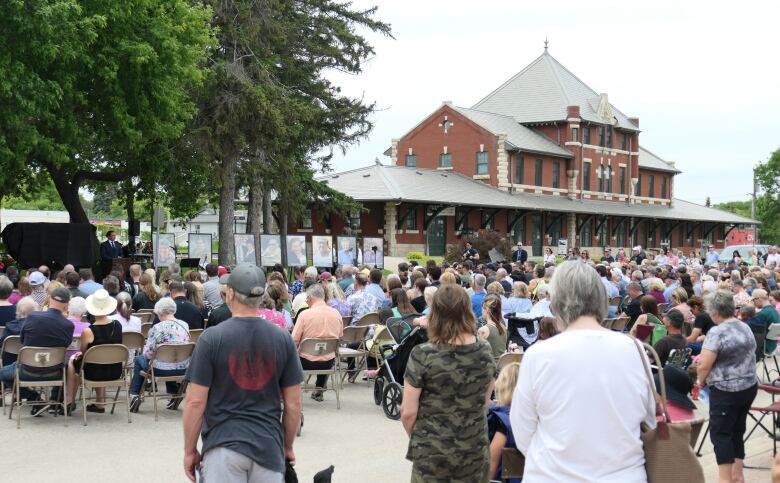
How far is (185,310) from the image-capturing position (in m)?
12.4

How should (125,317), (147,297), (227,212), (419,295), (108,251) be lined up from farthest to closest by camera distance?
(227,212) < (108,251) < (419,295) < (147,297) < (125,317)

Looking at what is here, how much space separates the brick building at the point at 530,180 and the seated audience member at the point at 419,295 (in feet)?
99.3

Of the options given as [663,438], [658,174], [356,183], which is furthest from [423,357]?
[658,174]

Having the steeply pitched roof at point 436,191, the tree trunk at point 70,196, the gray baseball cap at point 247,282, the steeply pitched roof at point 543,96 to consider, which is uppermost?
the steeply pitched roof at point 543,96

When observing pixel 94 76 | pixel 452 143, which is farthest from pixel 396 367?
pixel 452 143

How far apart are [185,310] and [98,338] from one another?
5.96 feet

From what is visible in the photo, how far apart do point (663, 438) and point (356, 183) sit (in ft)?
151

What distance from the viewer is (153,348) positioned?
10.8 meters

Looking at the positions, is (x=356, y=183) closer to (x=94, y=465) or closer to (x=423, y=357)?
(x=94, y=465)

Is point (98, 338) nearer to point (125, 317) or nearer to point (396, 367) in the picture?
point (125, 317)

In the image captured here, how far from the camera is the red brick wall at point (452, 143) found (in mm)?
55862

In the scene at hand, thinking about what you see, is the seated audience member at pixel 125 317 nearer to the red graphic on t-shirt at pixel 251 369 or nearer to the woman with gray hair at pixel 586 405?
the red graphic on t-shirt at pixel 251 369

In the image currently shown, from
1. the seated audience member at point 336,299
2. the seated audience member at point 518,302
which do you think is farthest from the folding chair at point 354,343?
the seated audience member at point 518,302

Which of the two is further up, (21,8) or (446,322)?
(21,8)
